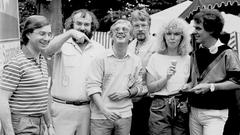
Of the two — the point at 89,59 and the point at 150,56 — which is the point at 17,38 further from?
the point at 150,56

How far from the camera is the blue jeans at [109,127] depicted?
4176 millimetres

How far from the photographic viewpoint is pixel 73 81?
4355 mm

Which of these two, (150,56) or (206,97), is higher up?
(150,56)

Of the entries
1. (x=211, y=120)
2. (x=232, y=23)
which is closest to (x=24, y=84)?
(x=211, y=120)

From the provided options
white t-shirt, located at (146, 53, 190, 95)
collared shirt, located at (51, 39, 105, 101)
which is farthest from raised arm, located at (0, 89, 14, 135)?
white t-shirt, located at (146, 53, 190, 95)

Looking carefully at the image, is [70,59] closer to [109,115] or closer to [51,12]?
[109,115]

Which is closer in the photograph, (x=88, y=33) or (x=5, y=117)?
(x=5, y=117)

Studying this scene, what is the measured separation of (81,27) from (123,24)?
1.80ft

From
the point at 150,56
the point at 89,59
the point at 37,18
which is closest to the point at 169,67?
the point at 150,56

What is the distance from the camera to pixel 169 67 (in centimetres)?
417

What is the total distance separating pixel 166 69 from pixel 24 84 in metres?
1.69

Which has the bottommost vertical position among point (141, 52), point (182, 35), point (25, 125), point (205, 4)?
point (25, 125)

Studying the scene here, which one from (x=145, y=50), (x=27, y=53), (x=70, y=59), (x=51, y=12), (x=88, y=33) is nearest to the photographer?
(x=27, y=53)

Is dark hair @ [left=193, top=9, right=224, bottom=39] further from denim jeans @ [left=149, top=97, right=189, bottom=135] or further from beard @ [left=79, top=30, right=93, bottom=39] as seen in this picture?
beard @ [left=79, top=30, right=93, bottom=39]
